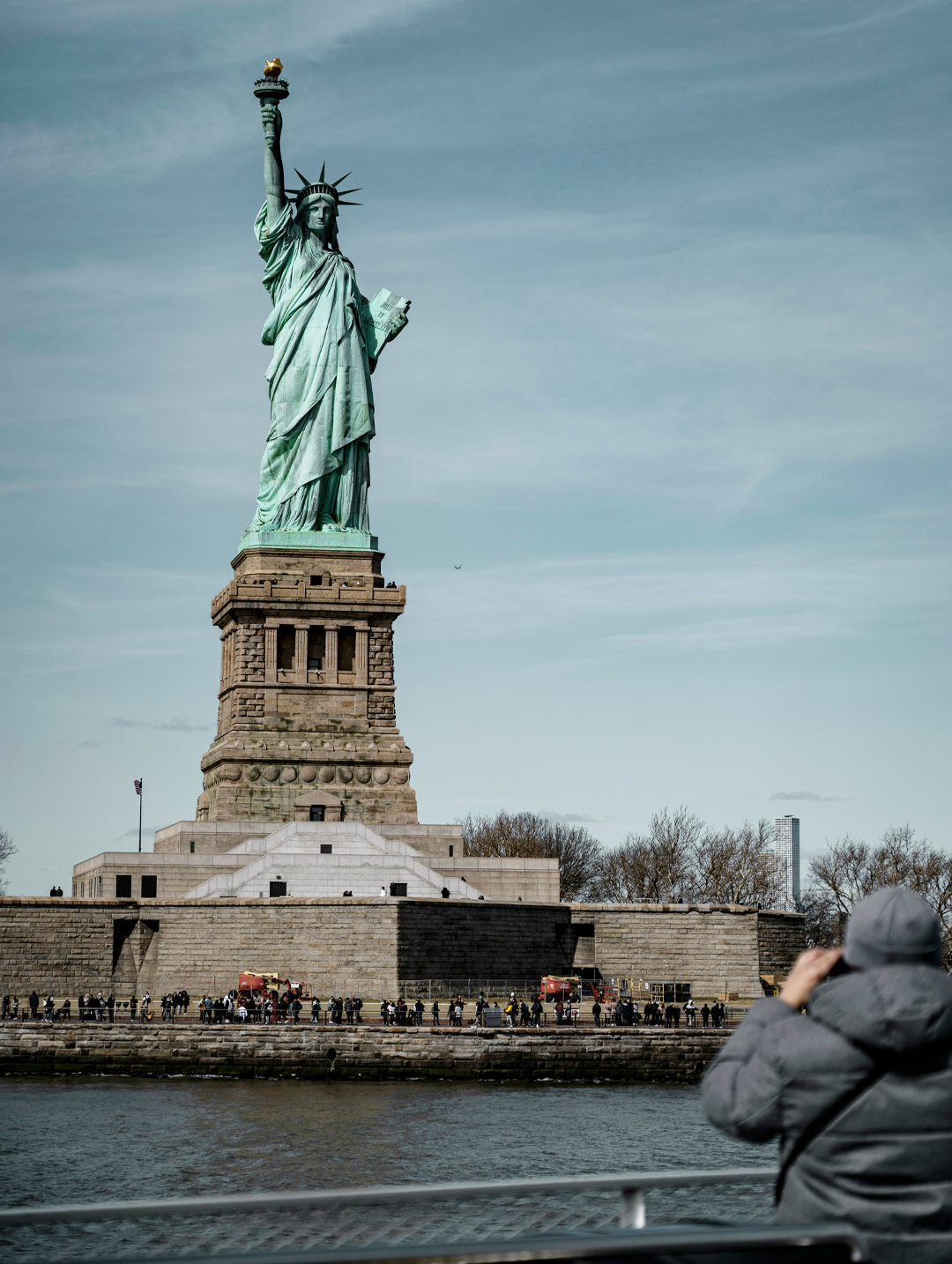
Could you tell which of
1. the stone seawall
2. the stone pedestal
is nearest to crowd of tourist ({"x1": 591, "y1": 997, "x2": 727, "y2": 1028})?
the stone seawall

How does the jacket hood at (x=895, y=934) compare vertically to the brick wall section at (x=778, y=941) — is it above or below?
above

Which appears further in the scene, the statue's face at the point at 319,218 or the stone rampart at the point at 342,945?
the statue's face at the point at 319,218

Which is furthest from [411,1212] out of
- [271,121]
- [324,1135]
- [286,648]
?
[271,121]

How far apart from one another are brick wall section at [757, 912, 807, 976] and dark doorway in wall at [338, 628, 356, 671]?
14.9 meters

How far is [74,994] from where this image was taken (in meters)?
43.0

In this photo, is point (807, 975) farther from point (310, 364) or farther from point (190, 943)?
point (310, 364)

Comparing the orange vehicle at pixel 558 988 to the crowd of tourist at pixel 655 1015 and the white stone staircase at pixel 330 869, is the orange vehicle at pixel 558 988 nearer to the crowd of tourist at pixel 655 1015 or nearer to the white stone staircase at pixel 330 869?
the crowd of tourist at pixel 655 1015

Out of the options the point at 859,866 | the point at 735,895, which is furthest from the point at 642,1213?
the point at 859,866

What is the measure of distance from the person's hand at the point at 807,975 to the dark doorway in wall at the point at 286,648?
48161 mm

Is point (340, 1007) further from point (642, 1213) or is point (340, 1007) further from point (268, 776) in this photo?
point (642, 1213)

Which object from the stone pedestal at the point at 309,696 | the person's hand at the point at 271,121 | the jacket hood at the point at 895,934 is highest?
the person's hand at the point at 271,121

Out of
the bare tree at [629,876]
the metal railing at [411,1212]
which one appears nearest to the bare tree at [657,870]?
the bare tree at [629,876]

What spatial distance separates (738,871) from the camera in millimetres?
70625

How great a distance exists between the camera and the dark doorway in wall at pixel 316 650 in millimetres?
52250
